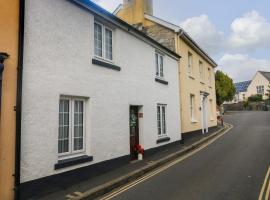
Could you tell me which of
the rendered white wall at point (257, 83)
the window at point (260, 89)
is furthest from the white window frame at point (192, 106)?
the window at point (260, 89)

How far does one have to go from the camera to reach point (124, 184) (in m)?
7.95

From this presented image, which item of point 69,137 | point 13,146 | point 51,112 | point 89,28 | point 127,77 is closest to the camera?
point 13,146

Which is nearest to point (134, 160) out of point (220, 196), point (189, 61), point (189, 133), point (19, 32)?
point (220, 196)

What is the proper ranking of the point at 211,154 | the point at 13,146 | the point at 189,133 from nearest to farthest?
1. the point at 13,146
2. the point at 211,154
3. the point at 189,133

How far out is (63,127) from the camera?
755 centimetres

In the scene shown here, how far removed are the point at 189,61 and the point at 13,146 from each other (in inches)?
601

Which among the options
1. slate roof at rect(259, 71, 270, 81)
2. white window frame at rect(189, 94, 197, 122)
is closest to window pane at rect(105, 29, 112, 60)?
white window frame at rect(189, 94, 197, 122)

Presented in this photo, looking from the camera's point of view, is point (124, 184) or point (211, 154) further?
point (211, 154)

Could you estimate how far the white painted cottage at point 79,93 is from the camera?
655cm

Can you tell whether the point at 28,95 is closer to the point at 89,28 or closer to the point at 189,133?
the point at 89,28

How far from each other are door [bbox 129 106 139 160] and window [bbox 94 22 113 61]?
2.48 meters

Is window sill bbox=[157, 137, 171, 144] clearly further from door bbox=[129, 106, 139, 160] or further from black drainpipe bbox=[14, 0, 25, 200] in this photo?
black drainpipe bbox=[14, 0, 25, 200]

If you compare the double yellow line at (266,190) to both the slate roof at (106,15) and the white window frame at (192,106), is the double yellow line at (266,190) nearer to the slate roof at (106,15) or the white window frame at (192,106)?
the slate roof at (106,15)

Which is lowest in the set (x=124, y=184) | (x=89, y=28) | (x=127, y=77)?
(x=124, y=184)
